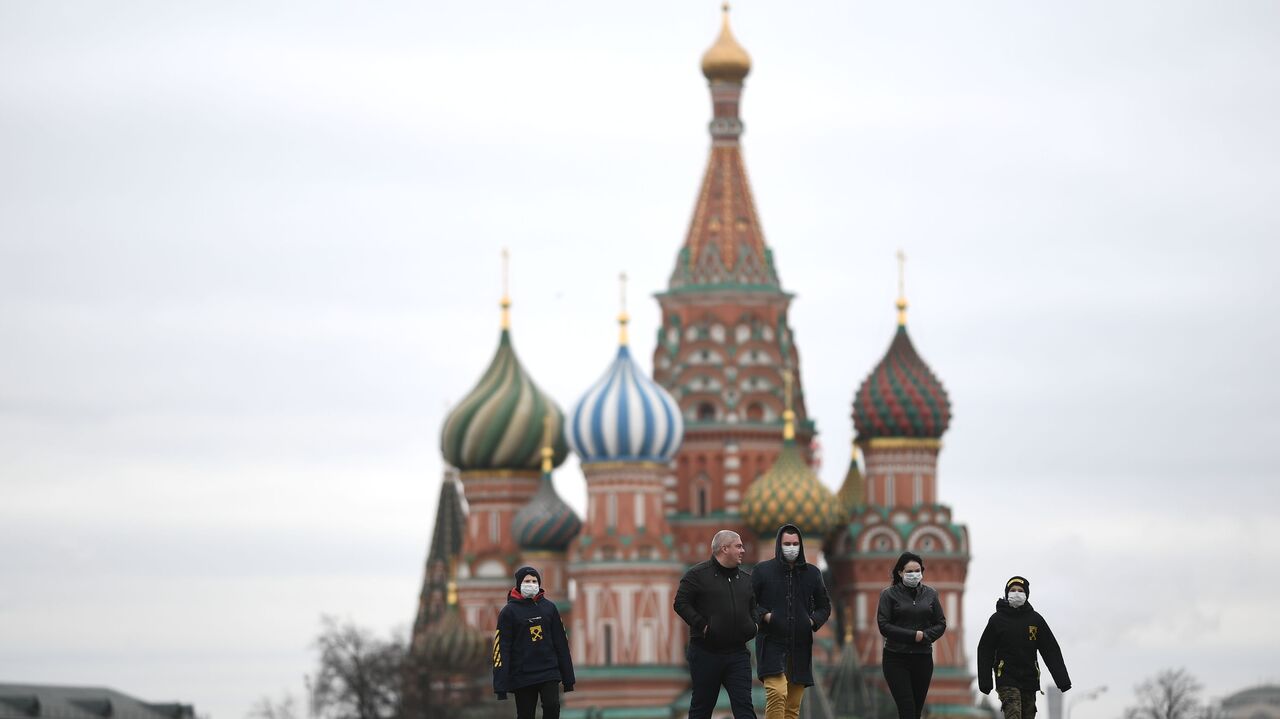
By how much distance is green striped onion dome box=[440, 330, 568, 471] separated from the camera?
84688mm

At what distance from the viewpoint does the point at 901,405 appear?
270ft

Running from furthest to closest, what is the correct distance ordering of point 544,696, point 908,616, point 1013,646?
point 1013,646 < point 908,616 < point 544,696

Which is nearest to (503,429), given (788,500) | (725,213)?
(725,213)

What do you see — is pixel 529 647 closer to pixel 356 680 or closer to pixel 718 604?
pixel 718 604

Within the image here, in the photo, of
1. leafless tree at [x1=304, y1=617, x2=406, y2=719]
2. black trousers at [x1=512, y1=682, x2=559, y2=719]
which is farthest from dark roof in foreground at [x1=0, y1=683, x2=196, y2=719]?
black trousers at [x1=512, y1=682, x2=559, y2=719]

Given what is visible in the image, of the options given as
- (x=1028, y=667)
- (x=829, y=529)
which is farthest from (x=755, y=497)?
(x=1028, y=667)

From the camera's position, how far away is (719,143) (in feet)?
278

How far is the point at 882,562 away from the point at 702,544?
4275 millimetres

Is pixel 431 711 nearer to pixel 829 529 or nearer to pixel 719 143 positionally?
pixel 829 529

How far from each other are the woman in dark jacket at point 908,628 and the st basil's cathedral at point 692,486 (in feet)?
173

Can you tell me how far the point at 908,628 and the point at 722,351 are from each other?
198 ft

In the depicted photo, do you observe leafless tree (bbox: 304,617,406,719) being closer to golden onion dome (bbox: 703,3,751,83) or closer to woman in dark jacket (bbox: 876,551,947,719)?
golden onion dome (bbox: 703,3,751,83)

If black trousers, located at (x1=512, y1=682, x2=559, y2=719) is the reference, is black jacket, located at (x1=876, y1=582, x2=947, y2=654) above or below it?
above

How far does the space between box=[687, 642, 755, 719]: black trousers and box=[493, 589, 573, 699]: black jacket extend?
2.77 feet
